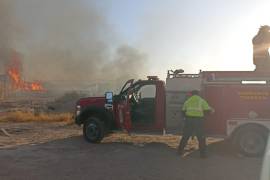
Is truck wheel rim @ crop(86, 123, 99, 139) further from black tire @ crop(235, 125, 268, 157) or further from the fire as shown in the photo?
the fire

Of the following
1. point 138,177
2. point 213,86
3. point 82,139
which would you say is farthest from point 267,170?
point 82,139

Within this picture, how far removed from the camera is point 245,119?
433 inches

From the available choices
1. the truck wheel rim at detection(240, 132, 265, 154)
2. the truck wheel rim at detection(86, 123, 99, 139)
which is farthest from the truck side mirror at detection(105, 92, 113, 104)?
the truck wheel rim at detection(240, 132, 265, 154)

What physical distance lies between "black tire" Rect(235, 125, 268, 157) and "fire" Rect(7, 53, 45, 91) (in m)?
46.4

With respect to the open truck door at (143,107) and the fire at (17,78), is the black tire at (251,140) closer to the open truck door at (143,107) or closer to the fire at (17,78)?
the open truck door at (143,107)

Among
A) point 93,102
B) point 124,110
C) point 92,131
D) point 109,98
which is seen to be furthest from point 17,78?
point 124,110

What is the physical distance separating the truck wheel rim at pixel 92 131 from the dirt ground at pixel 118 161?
0.96 feet

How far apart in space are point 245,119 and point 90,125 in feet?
14.9

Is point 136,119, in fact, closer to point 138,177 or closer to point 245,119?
point 245,119

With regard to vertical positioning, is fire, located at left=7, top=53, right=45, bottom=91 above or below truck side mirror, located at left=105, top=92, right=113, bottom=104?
above

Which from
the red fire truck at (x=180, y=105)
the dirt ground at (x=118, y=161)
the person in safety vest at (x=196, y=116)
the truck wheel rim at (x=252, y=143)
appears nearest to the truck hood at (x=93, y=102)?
the red fire truck at (x=180, y=105)

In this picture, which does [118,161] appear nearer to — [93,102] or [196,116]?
[196,116]

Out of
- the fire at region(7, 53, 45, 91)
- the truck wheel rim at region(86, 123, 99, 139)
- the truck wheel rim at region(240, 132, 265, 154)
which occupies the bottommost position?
the truck wheel rim at region(240, 132, 265, 154)

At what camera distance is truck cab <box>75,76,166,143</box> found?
12.4 metres
